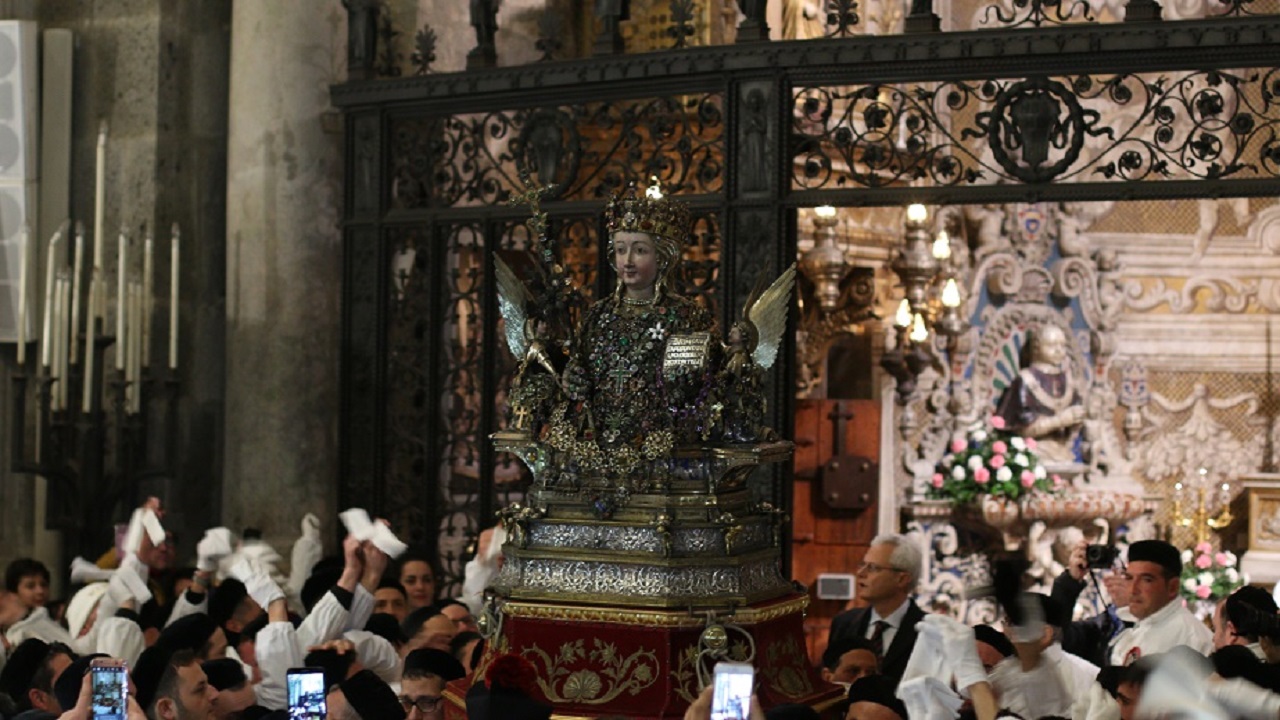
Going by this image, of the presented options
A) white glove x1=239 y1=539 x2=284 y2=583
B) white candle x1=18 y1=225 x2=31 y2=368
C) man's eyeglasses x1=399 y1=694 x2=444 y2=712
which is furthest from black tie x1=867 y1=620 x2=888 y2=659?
white candle x1=18 y1=225 x2=31 y2=368

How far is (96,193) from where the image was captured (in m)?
12.0

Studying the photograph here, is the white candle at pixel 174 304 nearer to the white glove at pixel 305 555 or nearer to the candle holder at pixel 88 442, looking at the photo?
the candle holder at pixel 88 442

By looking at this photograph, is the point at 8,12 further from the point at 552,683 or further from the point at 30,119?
the point at 552,683

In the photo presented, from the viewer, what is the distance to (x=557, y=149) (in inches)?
446

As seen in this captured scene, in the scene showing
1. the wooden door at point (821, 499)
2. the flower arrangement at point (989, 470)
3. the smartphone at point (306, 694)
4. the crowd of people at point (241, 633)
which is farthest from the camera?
the flower arrangement at point (989, 470)

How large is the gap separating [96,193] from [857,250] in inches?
212

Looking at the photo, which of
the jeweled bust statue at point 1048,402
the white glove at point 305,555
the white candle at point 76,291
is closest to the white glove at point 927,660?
the white glove at point 305,555

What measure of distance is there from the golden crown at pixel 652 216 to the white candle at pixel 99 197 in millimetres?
4780

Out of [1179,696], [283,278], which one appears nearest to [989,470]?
[283,278]

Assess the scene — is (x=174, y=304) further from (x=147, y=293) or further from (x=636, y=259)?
(x=636, y=259)

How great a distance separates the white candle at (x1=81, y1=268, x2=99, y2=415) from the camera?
37.2 ft

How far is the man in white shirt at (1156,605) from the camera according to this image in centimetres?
847

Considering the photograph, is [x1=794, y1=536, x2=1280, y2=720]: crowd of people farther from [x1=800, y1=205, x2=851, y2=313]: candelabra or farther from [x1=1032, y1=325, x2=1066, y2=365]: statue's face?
[x1=1032, y1=325, x2=1066, y2=365]: statue's face

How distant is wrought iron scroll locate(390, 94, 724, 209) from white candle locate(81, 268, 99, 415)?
1.71 m
